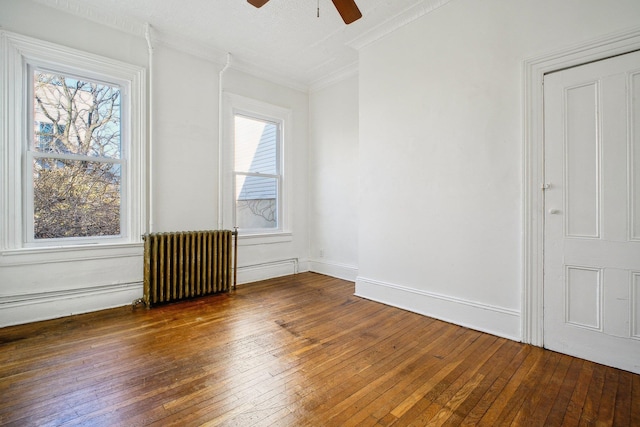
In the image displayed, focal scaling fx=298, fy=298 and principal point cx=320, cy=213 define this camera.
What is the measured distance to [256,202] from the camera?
15.0 ft

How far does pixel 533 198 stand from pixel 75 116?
4.39 metres

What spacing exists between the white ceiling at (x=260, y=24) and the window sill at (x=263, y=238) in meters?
2.41

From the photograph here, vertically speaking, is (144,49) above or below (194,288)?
above

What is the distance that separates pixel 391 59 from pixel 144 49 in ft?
9.28

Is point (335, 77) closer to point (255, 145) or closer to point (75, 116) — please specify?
point (255, 145)

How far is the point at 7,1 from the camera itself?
8.84 ft

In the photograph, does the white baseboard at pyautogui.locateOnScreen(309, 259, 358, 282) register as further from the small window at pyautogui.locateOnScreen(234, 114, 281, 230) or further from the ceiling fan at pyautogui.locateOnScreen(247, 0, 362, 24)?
the ceiling fan at pyautogui.locateOnScreen(247, 0, 362, 24)

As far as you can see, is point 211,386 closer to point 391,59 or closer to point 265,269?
point 265,269

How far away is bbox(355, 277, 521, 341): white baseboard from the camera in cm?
252

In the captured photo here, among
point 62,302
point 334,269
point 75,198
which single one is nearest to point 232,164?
point 75,198

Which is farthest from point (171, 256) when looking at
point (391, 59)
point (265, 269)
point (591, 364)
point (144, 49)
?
point (591, 364)

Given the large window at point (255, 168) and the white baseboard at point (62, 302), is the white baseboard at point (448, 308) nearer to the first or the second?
the large window at point (255, 168)

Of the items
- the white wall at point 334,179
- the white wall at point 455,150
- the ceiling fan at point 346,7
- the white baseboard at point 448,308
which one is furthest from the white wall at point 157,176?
the ceiling fan at point 346,7

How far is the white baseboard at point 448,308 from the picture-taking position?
2.52 metres
